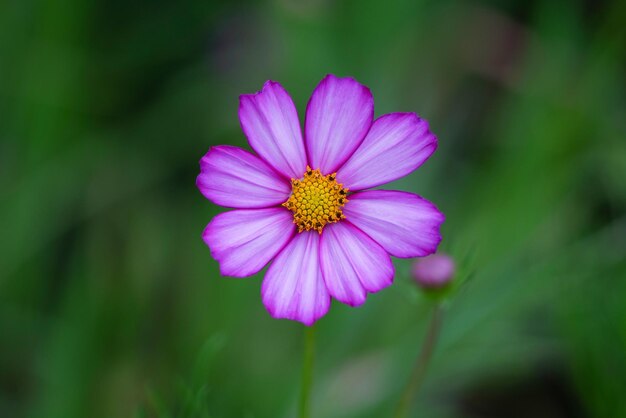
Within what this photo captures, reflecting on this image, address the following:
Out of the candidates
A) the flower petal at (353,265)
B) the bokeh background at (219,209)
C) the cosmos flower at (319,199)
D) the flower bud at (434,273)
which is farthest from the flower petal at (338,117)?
the bokeh background at (219,209)

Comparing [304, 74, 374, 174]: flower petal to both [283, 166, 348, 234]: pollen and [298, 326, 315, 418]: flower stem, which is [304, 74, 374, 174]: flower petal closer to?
[283, 166, 348, 234]: pollen

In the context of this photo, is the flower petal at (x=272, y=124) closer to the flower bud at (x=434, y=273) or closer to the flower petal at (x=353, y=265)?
the flower petal at (x=353, y=265)

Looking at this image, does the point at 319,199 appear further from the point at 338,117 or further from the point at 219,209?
the point at 219,209

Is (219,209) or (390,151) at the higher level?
(390,151)

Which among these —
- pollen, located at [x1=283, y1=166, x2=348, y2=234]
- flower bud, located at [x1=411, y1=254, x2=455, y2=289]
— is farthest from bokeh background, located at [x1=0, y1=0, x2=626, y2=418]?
pollen, located at [x1=283, y1=166, x2=348, y2=234]

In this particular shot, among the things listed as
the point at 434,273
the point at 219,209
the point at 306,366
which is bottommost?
the point at 219,209

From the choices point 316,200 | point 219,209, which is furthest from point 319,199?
point 219,209

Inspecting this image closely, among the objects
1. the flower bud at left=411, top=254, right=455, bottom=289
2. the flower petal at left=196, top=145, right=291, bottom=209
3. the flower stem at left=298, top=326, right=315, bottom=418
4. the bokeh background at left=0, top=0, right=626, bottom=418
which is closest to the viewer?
the flower stem at left=298, top=326, right=315, bottom=418
